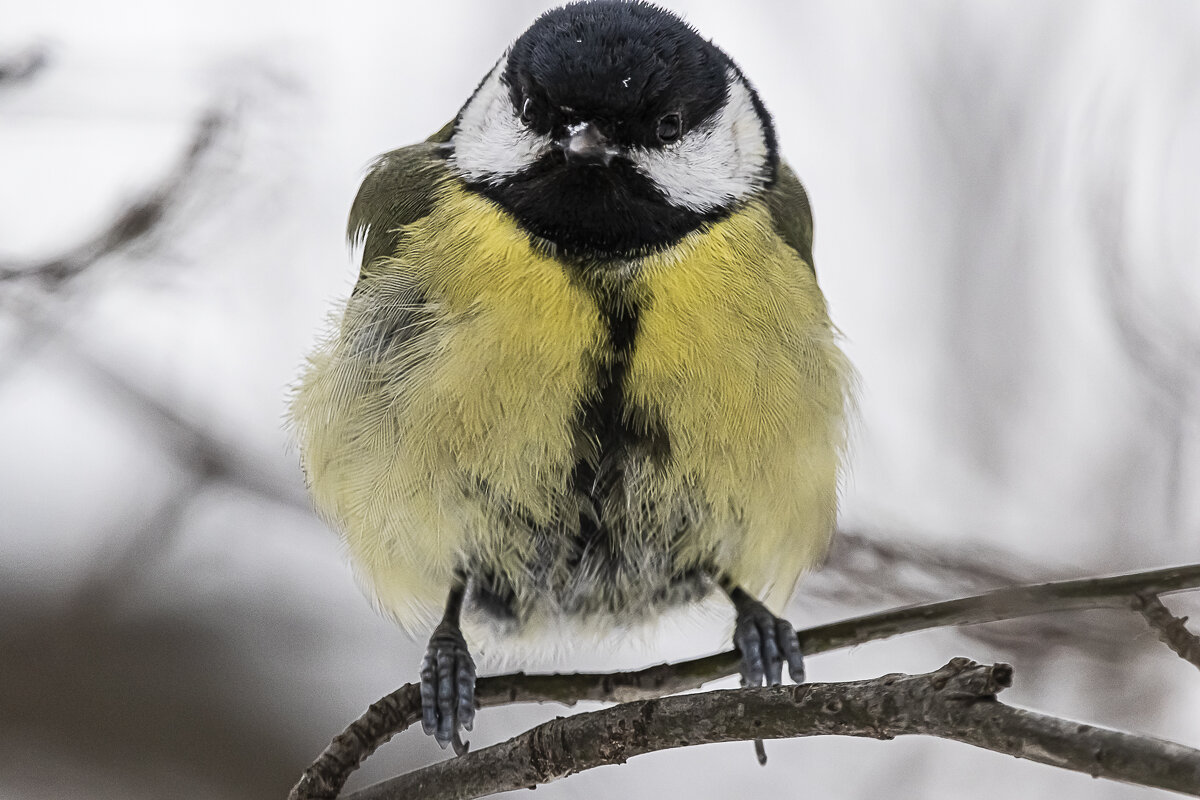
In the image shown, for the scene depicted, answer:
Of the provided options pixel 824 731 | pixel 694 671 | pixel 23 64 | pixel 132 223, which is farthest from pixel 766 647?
pixel 23 64

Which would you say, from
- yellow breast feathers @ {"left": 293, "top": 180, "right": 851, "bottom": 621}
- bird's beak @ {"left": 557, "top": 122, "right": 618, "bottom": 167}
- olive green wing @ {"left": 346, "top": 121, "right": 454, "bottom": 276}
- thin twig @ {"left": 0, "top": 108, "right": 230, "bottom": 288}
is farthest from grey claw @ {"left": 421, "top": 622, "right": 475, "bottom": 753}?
thin twig @ {"left": 0, "top": 108, "right": 230, "bottom": 288}

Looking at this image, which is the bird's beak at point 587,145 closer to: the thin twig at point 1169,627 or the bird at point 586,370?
the bird at point 586,370

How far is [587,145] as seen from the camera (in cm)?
163

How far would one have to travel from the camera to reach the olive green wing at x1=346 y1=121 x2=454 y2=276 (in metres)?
1.87

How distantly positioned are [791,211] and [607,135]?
1.45 feet

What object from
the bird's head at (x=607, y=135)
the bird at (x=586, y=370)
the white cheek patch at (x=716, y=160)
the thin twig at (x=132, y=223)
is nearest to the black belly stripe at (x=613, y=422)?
the bird at (x=586, y=370)

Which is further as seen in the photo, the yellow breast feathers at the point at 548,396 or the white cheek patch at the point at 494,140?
the white cheek patch at the point at 494,140

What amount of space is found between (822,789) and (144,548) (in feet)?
4.99

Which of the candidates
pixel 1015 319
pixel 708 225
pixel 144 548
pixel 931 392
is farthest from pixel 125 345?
pixel 1015 319

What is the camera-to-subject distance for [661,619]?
2.00 m

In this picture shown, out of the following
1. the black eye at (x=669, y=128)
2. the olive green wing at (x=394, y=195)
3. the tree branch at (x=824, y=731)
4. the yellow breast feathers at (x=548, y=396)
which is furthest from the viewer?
the olive green wing at (x=394, y=195)

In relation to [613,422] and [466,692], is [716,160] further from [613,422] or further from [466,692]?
[466,692]

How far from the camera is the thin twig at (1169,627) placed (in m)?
1.05

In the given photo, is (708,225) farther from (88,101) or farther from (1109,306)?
(88,101)
